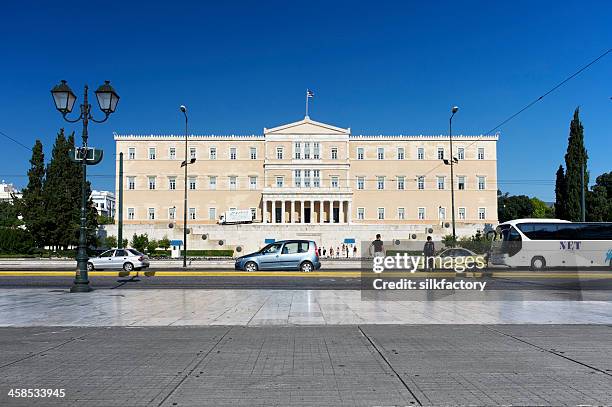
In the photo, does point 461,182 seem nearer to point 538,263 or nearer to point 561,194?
point 561,194

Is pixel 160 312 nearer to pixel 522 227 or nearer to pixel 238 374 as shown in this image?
pixel 238 374

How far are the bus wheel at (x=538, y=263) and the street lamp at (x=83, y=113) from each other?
31.8m

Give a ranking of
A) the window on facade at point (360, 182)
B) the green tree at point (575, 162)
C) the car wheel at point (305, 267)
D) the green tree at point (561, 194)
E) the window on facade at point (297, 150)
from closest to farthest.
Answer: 1. the car wheel at point (305, 267)
2. the green tree at point (575, 162)
3. the green tree at point (561, 194)
4. the window on facade at point (360, 182)
5. the window on facade at point (297, 150)

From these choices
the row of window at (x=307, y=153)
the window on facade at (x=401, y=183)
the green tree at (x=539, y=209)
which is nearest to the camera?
the row of window at (x=307, y=153)

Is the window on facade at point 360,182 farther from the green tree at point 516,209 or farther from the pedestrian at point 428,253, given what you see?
the pedestrian at point 428,253

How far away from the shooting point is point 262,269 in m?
29.5

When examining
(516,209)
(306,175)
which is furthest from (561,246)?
(516,209)

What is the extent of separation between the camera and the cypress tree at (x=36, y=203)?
192 ft

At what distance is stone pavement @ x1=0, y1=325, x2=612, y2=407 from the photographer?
18.0ft

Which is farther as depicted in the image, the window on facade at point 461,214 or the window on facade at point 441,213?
the window on facade at point 461,214

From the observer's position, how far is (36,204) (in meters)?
59.2

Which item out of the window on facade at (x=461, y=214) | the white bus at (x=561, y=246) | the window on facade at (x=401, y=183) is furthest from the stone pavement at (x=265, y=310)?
the window on facade at (x=461, y=214)

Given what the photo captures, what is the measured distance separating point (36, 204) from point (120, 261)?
30338 mm

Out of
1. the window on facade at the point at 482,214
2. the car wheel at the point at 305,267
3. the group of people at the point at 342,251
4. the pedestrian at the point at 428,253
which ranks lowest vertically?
the group of people at the point at 342,251
